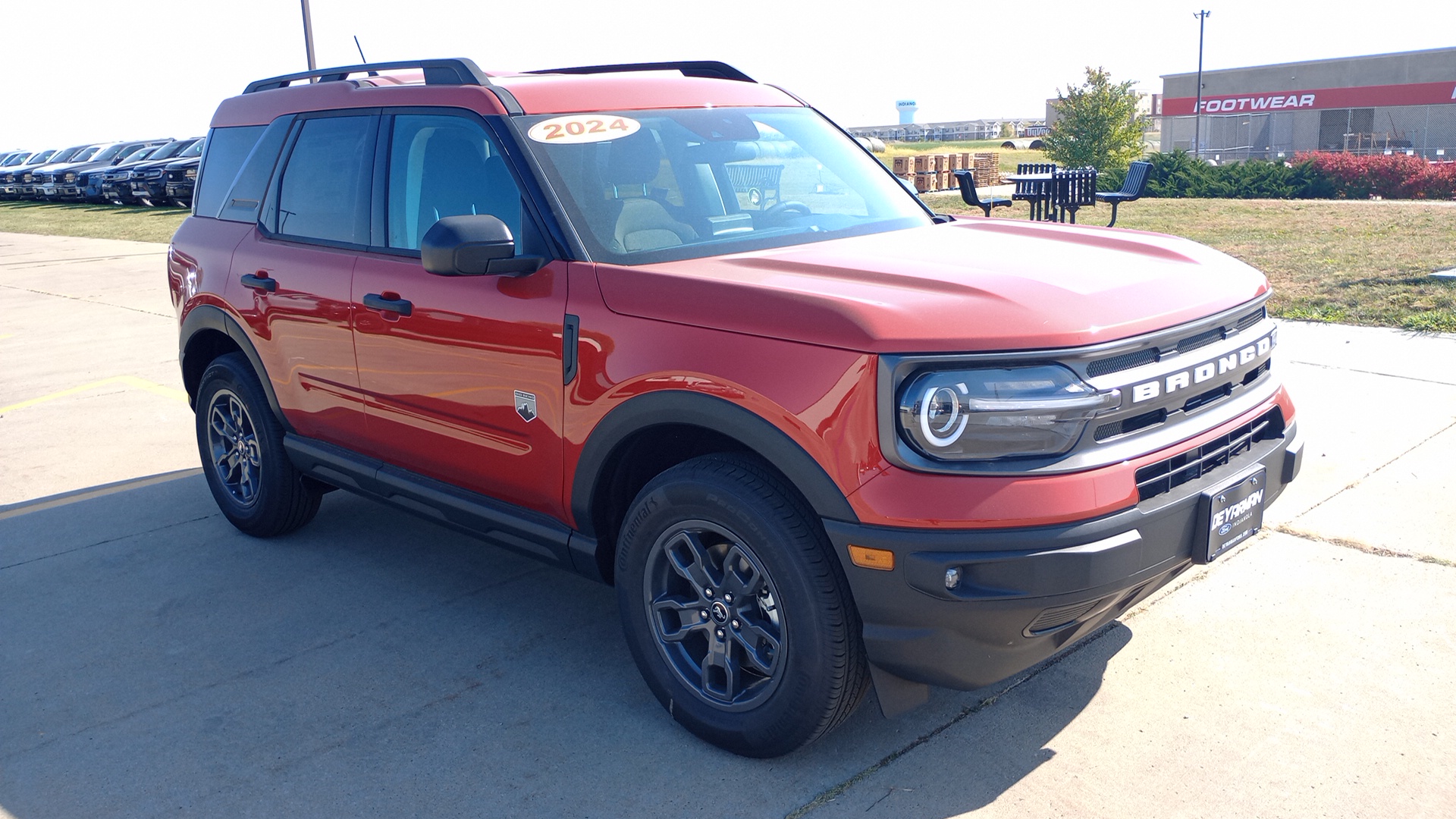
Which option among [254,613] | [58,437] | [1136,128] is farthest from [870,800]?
[1136,128]

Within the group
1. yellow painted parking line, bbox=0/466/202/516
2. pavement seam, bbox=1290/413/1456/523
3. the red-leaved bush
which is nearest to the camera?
pavement seam, bbox=1290/413/1456/523

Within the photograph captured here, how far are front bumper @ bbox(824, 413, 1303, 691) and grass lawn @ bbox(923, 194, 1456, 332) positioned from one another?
7.03 meters

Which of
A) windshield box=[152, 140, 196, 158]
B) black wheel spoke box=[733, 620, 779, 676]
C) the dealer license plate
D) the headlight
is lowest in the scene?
black wheel spoke box=[733, 620, 779, 676]

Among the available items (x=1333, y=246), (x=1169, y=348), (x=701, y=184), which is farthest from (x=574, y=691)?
(x=1333, y=246)

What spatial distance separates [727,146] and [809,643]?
6.35 ft

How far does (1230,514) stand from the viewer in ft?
10.1

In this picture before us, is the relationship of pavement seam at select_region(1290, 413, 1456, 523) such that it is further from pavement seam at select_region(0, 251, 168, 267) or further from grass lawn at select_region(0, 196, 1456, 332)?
pavement seam at select_region(0, 251, 168, 267)

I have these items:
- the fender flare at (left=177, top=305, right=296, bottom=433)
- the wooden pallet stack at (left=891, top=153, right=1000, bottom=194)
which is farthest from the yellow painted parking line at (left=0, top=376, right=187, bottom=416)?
the wooden pallet stack at (left=891, top=153, right=1000, bottom=194)

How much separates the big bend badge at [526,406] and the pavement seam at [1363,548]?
10.4 ft

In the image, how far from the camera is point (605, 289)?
3.40 metres

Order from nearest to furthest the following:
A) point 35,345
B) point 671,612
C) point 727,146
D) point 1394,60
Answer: point 671,612, point 727,146, point 35,345, point 1394,60

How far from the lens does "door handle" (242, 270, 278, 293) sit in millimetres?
4754

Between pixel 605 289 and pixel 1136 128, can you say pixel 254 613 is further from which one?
pixel 1136 128

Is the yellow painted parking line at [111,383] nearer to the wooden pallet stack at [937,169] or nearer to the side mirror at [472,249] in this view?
the side mirror at [472,249]
